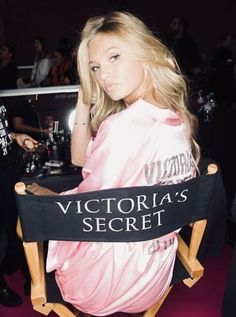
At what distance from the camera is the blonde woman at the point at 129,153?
1023 millimetres

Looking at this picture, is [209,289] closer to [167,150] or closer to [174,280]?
[174,280]

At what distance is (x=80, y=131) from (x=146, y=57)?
0.40m

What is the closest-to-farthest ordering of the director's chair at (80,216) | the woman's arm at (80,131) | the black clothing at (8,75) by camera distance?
1. the director's chair at (80,216)
2. the woman's arm at (80,131)
3. the black clothing at (8,75)

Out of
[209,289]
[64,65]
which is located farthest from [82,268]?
[64,65]

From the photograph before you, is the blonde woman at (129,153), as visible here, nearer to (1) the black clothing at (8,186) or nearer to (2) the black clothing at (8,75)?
(1) the black clothing at (8,186)

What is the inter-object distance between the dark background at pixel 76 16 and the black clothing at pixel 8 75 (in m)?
3.94

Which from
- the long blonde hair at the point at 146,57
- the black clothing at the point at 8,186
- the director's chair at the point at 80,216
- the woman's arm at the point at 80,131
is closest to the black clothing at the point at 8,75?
the black clothing at the point at 8,186

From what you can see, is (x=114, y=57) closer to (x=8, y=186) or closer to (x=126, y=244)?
(x=126, y=244)

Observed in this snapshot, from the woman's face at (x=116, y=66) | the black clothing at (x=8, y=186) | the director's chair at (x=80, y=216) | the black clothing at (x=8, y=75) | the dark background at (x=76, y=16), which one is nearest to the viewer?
the director's chair at (x=80, y=216)

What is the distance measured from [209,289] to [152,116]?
44.2 inches

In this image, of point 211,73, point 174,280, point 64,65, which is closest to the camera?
point 174,280

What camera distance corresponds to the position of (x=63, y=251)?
1.17 metres

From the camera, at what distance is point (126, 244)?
3.64ft

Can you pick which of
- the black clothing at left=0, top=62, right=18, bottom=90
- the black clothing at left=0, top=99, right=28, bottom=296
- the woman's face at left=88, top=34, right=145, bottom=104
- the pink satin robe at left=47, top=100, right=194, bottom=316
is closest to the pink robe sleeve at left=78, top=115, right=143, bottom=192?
the pink satin robe at left=47, top=100, right=194, bottom=316
